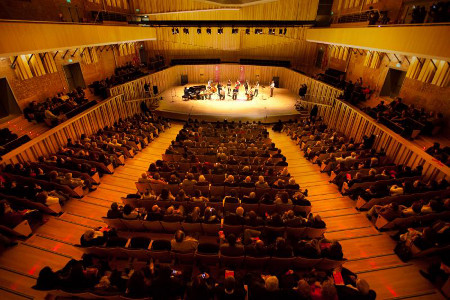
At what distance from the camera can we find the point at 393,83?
11.8 meters

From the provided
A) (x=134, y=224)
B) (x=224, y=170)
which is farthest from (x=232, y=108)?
(x=134, y=224)

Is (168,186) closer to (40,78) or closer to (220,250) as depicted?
(220,250)

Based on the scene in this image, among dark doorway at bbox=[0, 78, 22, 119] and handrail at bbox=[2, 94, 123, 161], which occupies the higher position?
dark doorway at bbox=[0, 78, 22, 119]

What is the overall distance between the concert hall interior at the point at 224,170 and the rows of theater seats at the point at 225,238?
41 mm

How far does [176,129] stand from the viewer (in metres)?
13.4

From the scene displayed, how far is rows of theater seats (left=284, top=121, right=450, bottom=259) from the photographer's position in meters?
4.81

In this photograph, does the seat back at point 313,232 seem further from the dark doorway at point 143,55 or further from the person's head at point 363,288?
the dark doorway at point 143,55

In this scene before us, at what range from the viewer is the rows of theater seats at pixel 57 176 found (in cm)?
545

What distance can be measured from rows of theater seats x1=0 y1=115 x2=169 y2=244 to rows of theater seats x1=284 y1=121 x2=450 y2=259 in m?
8.35

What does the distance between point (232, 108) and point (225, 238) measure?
11058 mm

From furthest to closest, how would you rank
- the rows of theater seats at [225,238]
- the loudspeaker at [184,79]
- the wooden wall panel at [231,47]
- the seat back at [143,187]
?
the loudspeaker at [184,79] → the wooden wall panel at [231,47] → the seat back at [143,187] → the rows of theater seats at [225,238]

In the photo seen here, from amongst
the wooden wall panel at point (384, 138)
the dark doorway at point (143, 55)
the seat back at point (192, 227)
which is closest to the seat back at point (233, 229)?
the seat back at point (192, 227)

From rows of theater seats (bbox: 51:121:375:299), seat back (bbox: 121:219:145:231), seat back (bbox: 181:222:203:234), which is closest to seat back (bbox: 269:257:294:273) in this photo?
rows of theater seats (bbox: 51:121:375:299)

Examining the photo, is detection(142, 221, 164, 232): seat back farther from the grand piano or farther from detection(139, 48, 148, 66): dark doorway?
detection(139, 48, 148, 66): dark doorway
